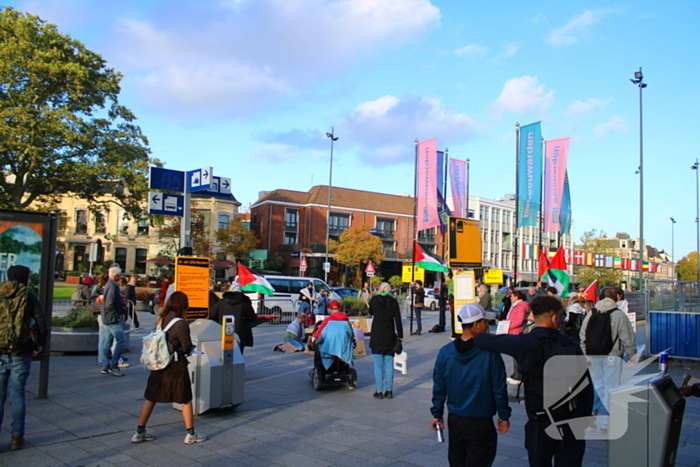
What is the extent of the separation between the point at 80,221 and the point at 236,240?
17651 millimetres

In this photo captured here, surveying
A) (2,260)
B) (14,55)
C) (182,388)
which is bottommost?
(182,388)

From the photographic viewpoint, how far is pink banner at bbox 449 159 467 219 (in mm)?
24688

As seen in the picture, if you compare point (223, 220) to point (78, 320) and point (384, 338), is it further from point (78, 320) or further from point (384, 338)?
point (384, 338)

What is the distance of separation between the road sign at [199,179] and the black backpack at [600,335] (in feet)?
23.7

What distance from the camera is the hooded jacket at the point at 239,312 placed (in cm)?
931

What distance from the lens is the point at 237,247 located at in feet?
168

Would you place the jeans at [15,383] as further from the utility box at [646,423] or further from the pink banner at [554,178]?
the pink banner at [554,178]

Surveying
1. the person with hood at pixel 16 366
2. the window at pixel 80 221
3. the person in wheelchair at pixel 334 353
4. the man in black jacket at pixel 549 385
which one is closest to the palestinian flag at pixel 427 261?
the person in wheelchair at pixel 334 353

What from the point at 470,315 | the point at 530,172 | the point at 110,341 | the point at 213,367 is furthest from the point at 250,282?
the point at 530,172

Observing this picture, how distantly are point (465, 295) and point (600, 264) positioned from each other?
41927 millimetres

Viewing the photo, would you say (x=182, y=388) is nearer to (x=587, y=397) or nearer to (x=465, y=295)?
(x=587, y=397)

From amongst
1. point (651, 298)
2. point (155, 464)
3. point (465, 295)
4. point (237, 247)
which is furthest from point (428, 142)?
point (237, 247)

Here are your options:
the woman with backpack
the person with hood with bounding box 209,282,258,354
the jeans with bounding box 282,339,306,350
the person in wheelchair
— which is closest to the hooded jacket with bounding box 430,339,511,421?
the woman with backpack

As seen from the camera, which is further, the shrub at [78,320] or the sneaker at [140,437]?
the shrub at [78,320]
